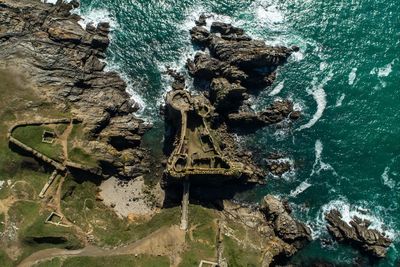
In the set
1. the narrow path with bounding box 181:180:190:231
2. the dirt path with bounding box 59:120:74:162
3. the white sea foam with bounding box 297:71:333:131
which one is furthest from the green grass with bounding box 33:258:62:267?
the white sea foam with bounding box 297:71:333:131

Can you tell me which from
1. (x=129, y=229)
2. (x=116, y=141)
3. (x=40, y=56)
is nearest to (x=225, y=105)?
(x=116, y=141)

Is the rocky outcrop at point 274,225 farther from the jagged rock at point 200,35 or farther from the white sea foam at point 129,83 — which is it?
the jagged rock at point 200,35

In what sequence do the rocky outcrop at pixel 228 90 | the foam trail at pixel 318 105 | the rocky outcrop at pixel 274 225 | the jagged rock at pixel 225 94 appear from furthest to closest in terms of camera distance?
the foam trail at pixel 318 105 < the jagged rock at pixel 225 94 < the rocky outcrop at pixel 228 90 < the rocky outcrop at pixel 274 225

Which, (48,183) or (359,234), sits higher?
(48,183)

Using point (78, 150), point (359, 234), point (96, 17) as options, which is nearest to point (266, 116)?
point (359, 234)

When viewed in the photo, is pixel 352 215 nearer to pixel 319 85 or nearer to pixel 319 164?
pixel 319 164

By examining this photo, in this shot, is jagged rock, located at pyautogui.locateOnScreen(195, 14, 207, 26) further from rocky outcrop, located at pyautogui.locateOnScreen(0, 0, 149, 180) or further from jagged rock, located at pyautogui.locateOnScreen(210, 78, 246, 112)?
rocky outcrop, located at pyautogui.locateOnScreen(0, 0, 149, 180)

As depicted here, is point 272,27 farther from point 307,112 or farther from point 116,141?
point 116,141

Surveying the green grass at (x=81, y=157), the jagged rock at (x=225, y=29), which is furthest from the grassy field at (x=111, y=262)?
the jagged rock at (x=225, y=29)

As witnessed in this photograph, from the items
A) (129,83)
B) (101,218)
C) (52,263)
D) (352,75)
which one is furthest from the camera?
(352,75)
